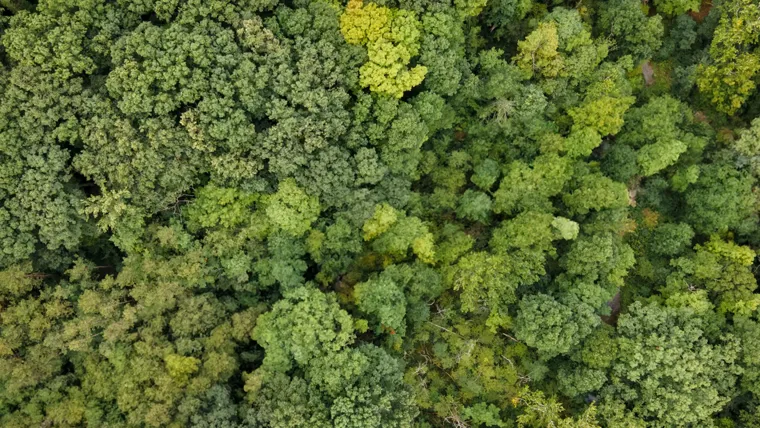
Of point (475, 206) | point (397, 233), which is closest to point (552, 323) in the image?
point (475, 206)

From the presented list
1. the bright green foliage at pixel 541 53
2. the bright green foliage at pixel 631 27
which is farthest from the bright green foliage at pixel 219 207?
the bright green foliage at pixel 631 27

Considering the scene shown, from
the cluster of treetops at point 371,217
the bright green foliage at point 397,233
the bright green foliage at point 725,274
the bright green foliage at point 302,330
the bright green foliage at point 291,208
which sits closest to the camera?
the cluster of treetops at point 371,217

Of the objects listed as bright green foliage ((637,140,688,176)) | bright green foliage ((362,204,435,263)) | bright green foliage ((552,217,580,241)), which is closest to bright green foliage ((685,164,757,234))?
bright green foliage ((637,140,688,176))

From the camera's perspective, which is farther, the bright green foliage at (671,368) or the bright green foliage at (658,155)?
the bright green foliage at (658,155)

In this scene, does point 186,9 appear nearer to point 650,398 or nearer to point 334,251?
point 334,251

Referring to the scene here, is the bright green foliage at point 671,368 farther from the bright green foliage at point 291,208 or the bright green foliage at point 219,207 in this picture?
the bright green foliage at point 219,207

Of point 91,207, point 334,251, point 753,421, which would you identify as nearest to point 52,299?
point 91,207

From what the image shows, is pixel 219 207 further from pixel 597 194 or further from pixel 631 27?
pixel 631 27

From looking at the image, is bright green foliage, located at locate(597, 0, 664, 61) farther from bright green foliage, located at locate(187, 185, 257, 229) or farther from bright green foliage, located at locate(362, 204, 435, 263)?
bright green foliage, located at locate(187, 185, 257, 229)
